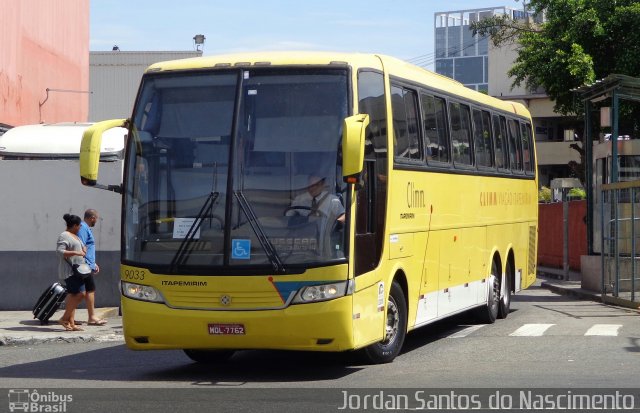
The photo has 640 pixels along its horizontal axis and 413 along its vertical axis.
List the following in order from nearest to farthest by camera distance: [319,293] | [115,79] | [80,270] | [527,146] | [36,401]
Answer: [36,401] → [319,293] → [80,270] → [527,146] → [115,79]

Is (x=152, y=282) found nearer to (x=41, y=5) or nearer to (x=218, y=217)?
(x=218, y=217)

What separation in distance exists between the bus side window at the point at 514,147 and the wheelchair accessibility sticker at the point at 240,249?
359 inches

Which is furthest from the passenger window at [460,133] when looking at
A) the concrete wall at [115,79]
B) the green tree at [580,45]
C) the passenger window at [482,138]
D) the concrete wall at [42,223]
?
the concrete wall at [115,79]

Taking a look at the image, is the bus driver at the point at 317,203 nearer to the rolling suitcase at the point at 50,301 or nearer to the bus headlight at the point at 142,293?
the bus headlight at the point at 142,293

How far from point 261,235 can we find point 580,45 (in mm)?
22133

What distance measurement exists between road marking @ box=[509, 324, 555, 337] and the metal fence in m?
4.44

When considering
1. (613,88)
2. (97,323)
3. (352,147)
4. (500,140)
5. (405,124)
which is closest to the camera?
(352,147)

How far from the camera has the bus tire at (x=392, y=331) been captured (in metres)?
13.0

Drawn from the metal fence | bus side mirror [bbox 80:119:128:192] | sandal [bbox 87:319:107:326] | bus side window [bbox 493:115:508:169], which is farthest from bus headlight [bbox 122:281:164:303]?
the metal fence

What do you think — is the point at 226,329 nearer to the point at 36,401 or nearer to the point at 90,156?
the point at 36,401

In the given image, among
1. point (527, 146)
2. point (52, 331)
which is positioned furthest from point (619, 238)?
point (52, 331)

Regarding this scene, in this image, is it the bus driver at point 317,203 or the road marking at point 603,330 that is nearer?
the bus driver at point 317,203

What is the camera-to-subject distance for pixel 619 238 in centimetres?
2297

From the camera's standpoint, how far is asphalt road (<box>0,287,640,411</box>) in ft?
36.4
